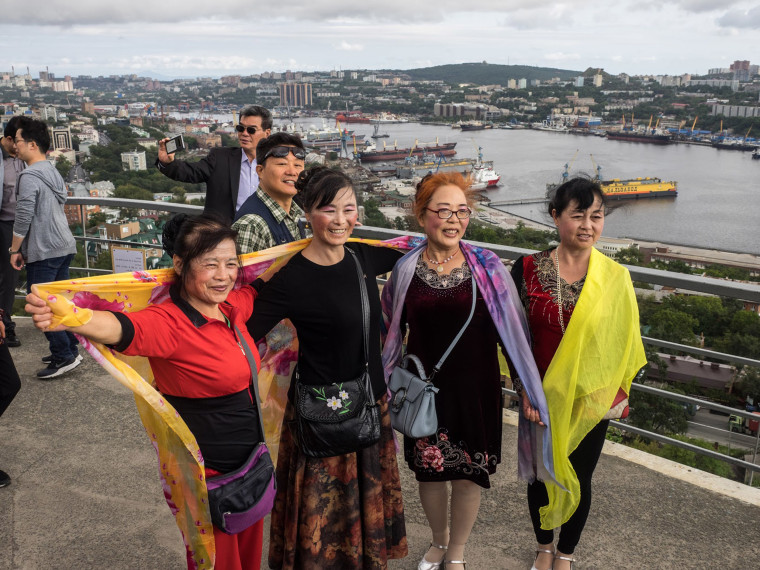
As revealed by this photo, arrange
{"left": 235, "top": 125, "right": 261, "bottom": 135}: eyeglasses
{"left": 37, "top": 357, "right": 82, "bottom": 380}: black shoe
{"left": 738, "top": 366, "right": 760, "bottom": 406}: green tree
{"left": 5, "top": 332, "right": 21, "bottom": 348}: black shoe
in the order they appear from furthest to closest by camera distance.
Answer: {"left": 738, "top": 366, "right": 760, "bottom": 406}: green tree → {"left": 5, "top": 332, "right": 21, "bottom": 348}: black shoe → {"left": 37, "top": 357, "right": 82, "bottom": 380}: black shoe → {"left": 235, "top": 125, "right": 261, "bottom": 135}: eyeglasses

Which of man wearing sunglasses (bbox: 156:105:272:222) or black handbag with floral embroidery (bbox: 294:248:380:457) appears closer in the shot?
black handbag with floral embroidery (bbox: 294:248:380:457)

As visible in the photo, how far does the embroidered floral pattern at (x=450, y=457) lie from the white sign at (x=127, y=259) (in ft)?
7.51

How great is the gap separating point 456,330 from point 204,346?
0.70 meters

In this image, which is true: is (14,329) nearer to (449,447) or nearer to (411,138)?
(449,447)

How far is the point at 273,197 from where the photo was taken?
1.97m

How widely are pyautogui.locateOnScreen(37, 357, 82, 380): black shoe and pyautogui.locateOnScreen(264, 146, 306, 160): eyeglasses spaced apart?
226 centimetres

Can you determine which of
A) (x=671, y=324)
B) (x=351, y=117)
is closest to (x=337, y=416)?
(x=671, y=324)

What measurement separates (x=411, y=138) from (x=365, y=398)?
280 feet

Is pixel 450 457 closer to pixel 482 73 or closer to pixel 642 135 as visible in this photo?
pixel 642 135

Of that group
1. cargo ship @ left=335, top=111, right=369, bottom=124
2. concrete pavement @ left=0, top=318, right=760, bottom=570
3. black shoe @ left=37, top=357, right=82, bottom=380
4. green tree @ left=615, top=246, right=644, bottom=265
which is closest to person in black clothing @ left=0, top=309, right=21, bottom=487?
concrete pavement @ left=0, top=318, right=760, bottom=570

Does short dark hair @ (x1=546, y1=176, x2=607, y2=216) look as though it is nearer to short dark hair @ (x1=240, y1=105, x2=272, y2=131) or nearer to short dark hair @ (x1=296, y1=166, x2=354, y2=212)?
short dark hair @ (x1=296, y1=166, x2=354, y2=212)

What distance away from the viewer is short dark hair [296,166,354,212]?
1646 mm

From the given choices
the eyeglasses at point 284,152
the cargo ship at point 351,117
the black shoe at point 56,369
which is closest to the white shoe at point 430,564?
the eyeglasses at point 284,152

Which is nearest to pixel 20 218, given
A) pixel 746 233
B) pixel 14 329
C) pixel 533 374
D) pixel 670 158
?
pixel 14 329
